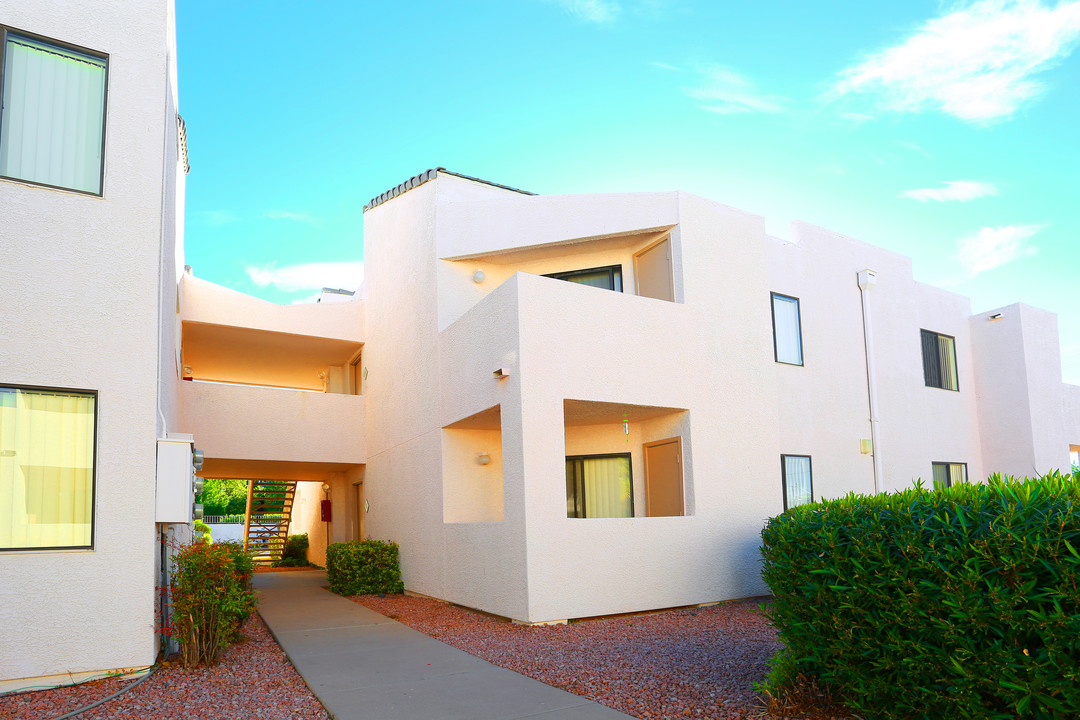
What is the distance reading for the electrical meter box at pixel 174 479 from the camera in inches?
283

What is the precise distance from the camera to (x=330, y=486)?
2148 cm

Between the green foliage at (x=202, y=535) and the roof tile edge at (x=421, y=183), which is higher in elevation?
A: the roof tile edge at (x=421, y=183)

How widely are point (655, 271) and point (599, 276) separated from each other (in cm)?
118

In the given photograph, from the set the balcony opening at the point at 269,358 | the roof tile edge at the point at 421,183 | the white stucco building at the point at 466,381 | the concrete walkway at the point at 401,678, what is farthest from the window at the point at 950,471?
the balcony opening at the point at 269,358

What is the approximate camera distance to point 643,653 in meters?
7.77

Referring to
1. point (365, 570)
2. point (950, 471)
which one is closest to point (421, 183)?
point (365, 570)

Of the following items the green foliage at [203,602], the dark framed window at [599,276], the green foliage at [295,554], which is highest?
the dark framed window at [599,276]

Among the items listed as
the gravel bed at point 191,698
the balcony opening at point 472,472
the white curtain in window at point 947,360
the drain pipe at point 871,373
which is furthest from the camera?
the white curtain in window at point 947,360

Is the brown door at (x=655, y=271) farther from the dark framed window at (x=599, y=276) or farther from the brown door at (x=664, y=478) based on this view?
the brown door at (x=664, y=478)

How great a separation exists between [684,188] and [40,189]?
29.8ft

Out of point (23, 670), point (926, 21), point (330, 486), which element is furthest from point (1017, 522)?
point (330, 486)

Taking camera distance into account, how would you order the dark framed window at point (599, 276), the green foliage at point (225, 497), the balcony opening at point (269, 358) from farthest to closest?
the green foliage at point (225, 497)
the balcony opening at point (269, 358)
the dark framed window at point (599, 276)

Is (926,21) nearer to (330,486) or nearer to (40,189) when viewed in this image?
(40,189)

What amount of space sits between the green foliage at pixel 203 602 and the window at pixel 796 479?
31.0 feet
